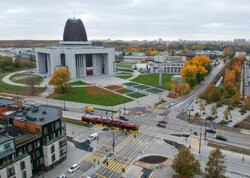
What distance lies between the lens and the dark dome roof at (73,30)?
126 meters

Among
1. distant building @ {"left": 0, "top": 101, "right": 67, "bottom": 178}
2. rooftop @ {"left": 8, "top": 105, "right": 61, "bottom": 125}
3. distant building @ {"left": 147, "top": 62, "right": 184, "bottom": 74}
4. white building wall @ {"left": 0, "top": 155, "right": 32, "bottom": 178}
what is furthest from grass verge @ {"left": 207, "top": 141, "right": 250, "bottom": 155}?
distant building @ {"left": 147, "top": 62, "right": 184, "bottom": 74}

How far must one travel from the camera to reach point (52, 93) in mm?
88062

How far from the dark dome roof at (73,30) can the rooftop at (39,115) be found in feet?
302

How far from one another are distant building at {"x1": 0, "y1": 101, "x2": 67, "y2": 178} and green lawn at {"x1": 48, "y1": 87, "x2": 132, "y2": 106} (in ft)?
119

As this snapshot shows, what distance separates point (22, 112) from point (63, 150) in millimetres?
11544

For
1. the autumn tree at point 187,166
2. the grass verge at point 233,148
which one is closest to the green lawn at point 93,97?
the grass verge at point 233,148

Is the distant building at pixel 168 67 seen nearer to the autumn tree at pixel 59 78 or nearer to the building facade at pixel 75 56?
the building facade at pixel 75 56

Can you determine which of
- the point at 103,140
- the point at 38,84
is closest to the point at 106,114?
the point at 103,140

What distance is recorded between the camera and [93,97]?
83.2 metres

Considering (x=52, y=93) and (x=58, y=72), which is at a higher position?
(x=58, y=72)

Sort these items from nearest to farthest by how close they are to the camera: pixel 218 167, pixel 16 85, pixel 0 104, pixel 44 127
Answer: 1. pixel 218 167
2. pixel 44 127
3. pixel 0 104
4. pixel 16 85

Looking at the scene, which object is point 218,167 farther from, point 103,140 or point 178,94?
point 178,94

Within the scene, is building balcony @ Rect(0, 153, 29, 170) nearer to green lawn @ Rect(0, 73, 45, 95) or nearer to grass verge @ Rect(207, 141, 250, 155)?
grass verge @ Rect(207, 141, 250, 155)

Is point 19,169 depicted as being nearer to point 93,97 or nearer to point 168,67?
point 93,97
